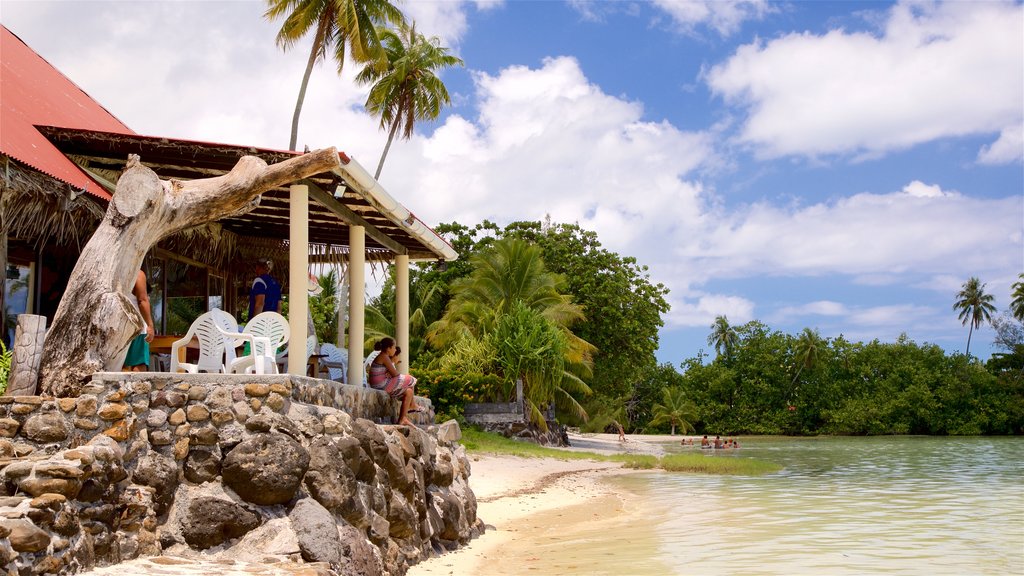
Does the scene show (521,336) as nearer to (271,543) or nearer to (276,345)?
(276,345)

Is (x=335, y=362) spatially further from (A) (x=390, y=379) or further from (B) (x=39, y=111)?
(B) (x=39, y=111)

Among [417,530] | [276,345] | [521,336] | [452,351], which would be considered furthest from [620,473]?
[276,345]

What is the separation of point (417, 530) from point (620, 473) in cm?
1370

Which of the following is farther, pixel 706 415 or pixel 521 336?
pixel 706 415

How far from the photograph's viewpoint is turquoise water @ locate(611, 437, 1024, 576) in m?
10.3

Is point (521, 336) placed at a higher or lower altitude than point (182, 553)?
higher

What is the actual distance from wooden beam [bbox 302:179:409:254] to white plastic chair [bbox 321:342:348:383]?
159 cm

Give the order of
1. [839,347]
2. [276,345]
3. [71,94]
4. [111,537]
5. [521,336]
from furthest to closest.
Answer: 1. [839,347]
2. [521,336]
3. [71,94]
4. [276,345]
5. [111,537]

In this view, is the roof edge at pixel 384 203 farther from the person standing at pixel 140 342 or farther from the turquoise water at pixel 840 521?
the turquoise water at pixel 840 521

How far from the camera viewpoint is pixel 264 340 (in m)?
8.41

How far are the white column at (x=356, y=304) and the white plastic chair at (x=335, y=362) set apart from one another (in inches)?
48.8

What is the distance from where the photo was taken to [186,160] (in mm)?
9633

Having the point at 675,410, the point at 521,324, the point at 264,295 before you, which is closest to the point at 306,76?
the point at 521,324

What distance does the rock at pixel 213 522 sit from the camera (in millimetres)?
6750
